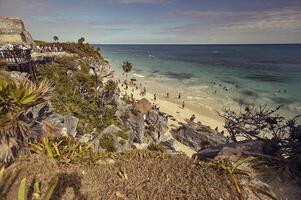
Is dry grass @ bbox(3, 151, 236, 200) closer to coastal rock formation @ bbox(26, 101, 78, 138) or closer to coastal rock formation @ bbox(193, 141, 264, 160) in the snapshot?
coastal rock formation @ bbox(193, 141, 264, 160)

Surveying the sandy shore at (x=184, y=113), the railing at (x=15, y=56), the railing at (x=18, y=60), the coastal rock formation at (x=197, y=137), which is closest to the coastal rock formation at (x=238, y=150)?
the coastal rock formation at (x=197, y=137)

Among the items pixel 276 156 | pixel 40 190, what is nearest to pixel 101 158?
pixel 40 190

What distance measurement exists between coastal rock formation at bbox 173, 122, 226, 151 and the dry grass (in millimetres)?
17404

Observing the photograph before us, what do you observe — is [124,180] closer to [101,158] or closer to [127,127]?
[101,158]

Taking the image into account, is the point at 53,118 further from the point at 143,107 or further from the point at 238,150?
the point at 238,150

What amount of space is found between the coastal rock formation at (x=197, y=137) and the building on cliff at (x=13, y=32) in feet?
102

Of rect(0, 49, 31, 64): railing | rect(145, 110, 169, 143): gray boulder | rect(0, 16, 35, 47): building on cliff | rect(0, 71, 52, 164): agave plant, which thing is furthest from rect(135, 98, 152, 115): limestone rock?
rect(0, 16, 35, 47): building on cliff

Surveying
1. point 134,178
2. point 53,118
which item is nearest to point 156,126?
point 53,118

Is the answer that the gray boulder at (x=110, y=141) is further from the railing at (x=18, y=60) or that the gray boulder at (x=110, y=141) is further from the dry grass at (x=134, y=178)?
the railing at (x=18, y=60)

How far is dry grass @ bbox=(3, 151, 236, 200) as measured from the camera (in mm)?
7113

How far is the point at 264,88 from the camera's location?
5612cm

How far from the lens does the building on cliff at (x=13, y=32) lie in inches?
1499

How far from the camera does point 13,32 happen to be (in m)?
39.8

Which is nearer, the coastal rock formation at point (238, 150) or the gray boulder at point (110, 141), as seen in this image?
the coastal rock formation at point (238, 150)
